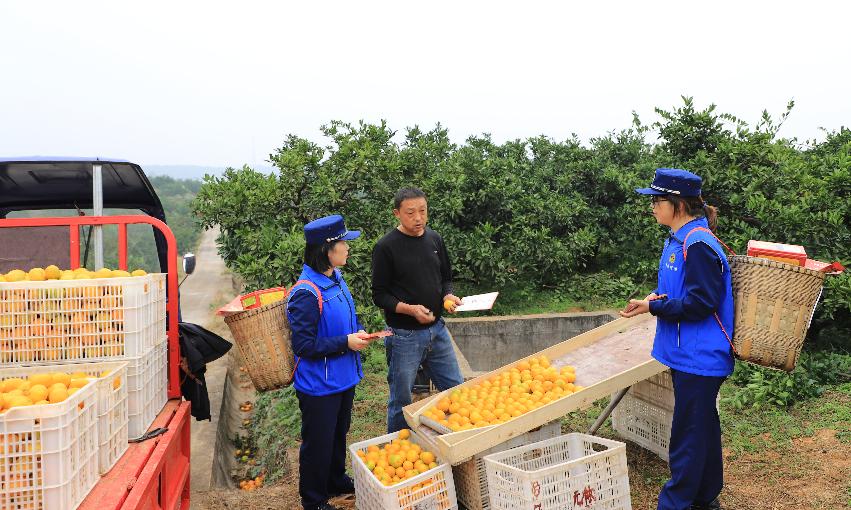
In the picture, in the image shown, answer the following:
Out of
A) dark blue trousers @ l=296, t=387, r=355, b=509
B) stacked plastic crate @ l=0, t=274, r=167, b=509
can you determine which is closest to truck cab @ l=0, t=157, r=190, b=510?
stacked plastic crate @ l=0, t=274, r=167, b=509

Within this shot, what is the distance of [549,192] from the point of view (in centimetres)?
1152

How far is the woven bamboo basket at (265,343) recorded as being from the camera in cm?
403

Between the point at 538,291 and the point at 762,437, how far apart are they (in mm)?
5672

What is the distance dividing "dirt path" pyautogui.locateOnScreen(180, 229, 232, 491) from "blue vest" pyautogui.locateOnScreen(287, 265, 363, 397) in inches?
90.3

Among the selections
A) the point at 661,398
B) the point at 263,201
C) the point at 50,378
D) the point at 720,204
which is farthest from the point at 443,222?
the point at 50,378

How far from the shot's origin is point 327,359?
4082 mm

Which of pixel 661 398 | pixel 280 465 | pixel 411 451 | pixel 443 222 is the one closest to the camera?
pixel 411 451

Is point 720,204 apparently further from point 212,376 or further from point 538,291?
point 212,376

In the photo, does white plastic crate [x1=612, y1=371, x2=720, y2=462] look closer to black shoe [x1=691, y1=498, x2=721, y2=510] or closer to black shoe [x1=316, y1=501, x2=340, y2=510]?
black shoe [x1=691, y1=498, x2=721, y2=510]

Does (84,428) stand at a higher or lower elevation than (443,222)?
lower

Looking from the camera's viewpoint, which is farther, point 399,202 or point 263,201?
point 263,201

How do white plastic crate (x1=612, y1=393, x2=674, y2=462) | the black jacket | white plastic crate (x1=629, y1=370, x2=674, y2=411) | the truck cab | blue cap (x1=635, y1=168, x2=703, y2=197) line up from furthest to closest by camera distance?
white plastic crate (x1=612, y1=393, x2=674, y2=462), white plastic crate (x1=629, y1=370, x2=674, y2=411), the black jacket, blue cap (x1=635, y1=168, x2=703, y2=197), the truck cab

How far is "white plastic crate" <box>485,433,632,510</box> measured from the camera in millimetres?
3703

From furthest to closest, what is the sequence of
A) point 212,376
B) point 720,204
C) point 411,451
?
point 720,204 → point 212,376 → point 411,451
